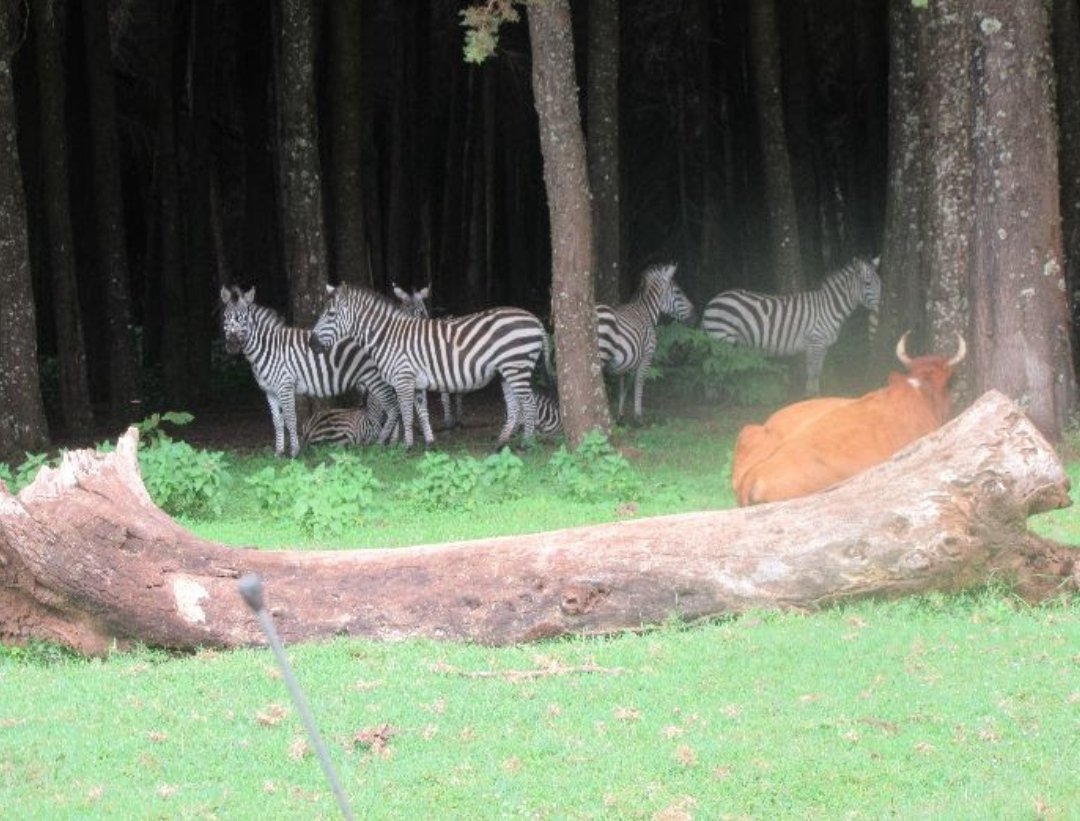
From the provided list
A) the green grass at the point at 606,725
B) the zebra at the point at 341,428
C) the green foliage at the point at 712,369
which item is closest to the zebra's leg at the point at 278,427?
the zebra at the point at 341,428

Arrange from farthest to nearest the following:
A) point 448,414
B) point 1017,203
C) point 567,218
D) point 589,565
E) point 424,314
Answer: point 424,314 < point 448,414 < point 567,218 < point 1017,203 < point 589,565

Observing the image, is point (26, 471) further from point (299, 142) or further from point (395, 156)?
point (395, 156)

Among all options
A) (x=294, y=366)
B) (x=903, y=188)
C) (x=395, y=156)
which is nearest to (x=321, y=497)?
(x=294, y=366)

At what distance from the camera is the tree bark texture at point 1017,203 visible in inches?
514

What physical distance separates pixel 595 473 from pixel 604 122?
266 inches

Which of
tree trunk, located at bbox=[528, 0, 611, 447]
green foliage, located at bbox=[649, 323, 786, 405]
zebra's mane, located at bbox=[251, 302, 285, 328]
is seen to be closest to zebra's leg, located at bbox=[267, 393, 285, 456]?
zebra's mane, located at bbox=[251, 302, 285, 328]

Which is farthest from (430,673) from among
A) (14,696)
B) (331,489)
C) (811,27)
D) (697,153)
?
(697,153)

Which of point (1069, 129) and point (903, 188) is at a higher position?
point (1069, 129)

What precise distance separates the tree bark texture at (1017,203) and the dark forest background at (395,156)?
5.41 meters

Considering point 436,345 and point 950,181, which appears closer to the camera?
point 950,181

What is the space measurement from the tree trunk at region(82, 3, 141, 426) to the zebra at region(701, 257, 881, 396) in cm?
763

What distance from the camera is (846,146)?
104 ft

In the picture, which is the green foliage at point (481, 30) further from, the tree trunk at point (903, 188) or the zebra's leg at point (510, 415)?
the tree trunk at point (903, 188)

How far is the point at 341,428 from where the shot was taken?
58.2 feet
